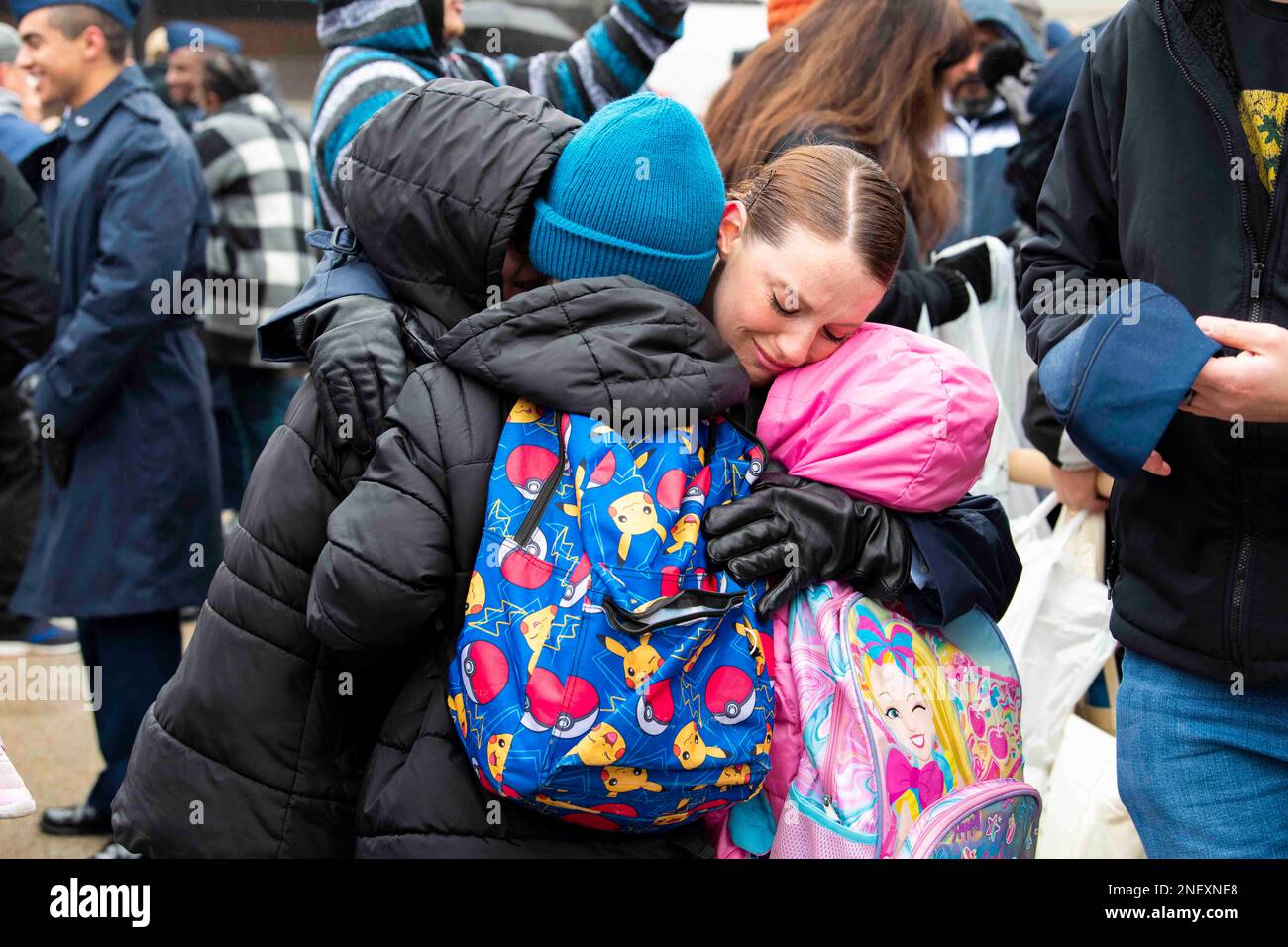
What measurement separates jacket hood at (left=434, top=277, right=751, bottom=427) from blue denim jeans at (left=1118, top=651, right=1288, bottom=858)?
32.7 inches

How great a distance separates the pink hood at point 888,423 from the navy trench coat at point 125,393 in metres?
2.47

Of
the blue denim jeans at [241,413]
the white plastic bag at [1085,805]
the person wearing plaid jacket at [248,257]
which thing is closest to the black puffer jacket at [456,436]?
the white plastic bag at [1085,805]

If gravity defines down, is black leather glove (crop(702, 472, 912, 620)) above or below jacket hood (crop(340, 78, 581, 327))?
below

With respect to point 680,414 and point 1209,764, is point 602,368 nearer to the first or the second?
point 680,414

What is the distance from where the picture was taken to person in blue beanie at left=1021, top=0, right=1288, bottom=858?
1896 millimetres

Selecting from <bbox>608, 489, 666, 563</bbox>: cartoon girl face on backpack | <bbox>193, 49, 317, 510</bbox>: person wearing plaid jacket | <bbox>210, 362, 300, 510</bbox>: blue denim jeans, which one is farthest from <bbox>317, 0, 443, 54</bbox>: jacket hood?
<bbox>210, 362, 300, 510</bbox>: blue denim jeans

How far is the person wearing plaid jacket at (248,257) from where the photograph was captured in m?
5.42

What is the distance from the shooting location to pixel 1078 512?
296 centimetres

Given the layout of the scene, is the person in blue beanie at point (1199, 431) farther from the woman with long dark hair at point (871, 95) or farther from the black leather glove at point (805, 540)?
the woman with long dark hair at point (871, 95)

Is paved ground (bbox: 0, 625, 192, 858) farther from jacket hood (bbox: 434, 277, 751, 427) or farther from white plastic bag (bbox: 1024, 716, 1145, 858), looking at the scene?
jacket hood (bbox: 434, 277, 751, 427)

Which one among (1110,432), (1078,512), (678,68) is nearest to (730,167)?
(1078,512)

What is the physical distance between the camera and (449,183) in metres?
1.83
